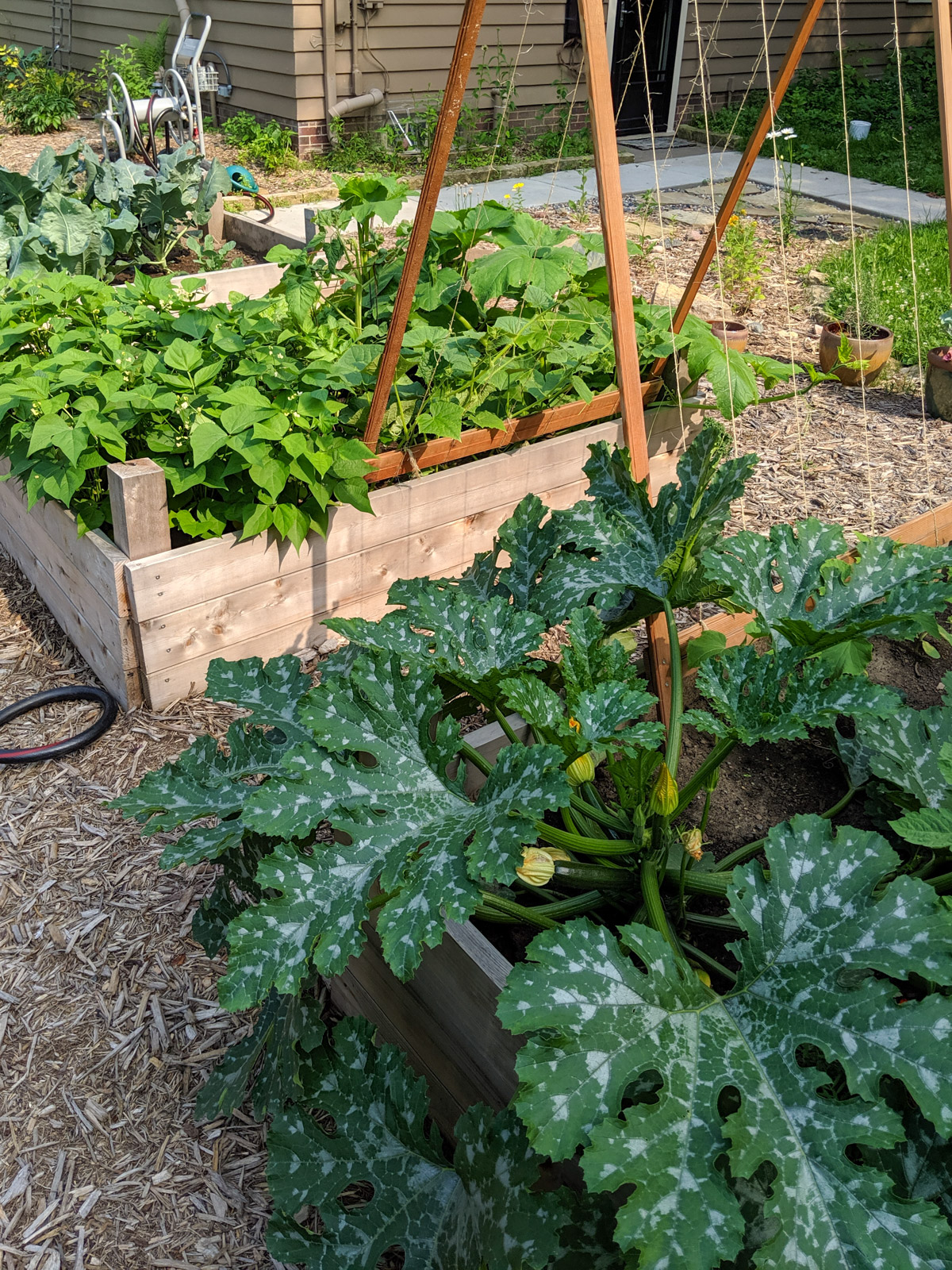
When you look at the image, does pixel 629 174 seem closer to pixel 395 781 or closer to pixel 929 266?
pixel 929 266

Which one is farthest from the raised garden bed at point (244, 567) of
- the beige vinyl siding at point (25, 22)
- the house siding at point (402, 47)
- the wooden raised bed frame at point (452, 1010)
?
the beige vinyl siding at point (25, 22)

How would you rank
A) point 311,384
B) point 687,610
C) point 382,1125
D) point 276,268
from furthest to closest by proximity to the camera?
point 276,268 < point 687,610 < point 311,384 < point 382,1125

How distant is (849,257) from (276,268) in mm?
3405

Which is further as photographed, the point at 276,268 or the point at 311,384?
the point at 276,268

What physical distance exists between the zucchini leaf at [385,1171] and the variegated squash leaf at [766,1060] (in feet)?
0.63

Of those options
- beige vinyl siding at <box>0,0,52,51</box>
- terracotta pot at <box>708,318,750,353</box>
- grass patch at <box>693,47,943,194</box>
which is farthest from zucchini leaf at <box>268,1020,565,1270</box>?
beige vinyl siding at <box>0,0,52,51</box>

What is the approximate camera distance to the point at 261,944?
4.11ft

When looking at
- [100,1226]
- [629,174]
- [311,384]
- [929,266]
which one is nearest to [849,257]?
[929,266]

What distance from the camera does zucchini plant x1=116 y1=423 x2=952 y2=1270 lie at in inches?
42.1

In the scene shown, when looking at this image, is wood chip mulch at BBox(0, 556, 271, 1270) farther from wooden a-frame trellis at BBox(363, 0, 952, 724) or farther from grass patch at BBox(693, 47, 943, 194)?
grass patch at BBox(693, 47, 943, 194)

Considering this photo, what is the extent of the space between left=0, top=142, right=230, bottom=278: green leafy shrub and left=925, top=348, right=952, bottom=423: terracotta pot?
3305 millimetres

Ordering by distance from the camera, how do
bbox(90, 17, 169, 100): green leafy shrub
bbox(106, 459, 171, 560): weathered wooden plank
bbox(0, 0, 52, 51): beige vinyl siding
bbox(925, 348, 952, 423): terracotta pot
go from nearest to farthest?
bbox(106, 459, 171, 560): weathered wooden plank → bbox(925, 348, 952, 423): terracotta pot → bbox(90, 17, 169, 100): green leafy shrub → bbox(0, 0, 52, 51): beige vinyl siding

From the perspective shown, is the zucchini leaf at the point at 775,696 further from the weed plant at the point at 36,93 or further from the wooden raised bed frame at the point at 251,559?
the weed plant at the point at 36,93

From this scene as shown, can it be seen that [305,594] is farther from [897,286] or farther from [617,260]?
[897,286]
